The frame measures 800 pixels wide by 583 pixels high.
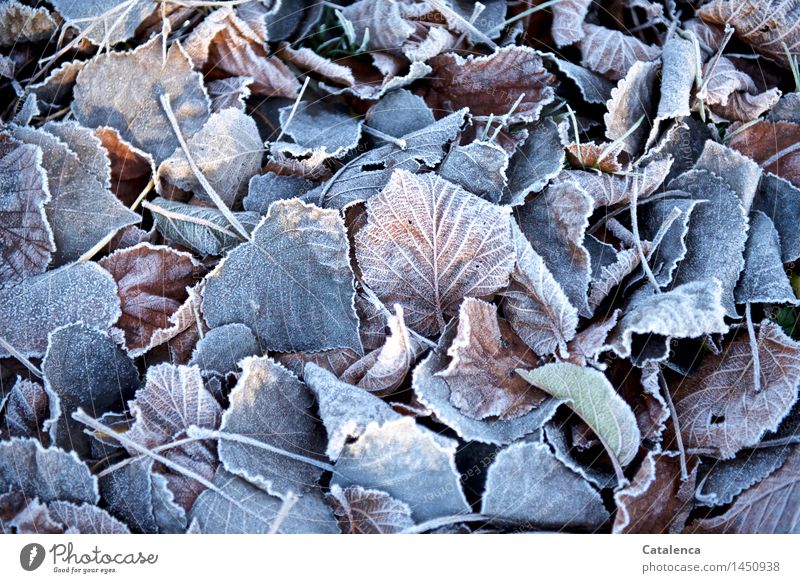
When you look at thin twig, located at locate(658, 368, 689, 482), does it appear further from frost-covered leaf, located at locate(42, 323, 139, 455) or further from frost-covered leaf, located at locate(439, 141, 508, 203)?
frost-covered leaf, located at locate(42, 323, 139, 455)

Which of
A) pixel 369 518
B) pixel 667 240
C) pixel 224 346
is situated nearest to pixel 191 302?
pixel 224 346

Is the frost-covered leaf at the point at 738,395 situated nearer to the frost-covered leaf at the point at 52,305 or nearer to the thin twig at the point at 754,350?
the thin twig at the point at 754,350

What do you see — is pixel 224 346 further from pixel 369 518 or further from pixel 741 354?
pixel 741 354

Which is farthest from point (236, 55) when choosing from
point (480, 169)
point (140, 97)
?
point (480, 169)

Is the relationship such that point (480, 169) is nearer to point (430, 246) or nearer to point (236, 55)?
point (430, 246)
